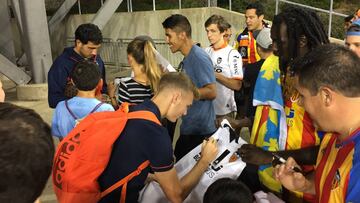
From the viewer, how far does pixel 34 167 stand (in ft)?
3.30

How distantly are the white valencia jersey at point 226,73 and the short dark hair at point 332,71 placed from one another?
10.0ft

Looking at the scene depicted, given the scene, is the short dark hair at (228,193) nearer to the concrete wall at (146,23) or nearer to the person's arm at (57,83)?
the person's arm at (57,83)

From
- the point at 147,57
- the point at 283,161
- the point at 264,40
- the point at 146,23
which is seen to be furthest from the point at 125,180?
the point at 146,23

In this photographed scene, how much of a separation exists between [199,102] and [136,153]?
5.13ft

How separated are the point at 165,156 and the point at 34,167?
3.64ft

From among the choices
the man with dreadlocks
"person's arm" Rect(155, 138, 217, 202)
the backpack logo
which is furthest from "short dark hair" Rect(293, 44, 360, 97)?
the backpack logo

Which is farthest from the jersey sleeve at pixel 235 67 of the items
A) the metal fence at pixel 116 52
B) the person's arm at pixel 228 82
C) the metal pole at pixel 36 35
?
the metal fence at pixel 116 52

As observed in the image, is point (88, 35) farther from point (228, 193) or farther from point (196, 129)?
point (228, 193)

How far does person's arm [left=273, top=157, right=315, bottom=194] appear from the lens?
190 cm

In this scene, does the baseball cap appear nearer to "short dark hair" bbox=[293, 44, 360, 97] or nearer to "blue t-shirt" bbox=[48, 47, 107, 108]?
"blue t-shirt" bbox=[48, 47, 107, 108]

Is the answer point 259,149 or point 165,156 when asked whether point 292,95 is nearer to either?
point 259,149

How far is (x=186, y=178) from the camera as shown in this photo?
2.35 meters

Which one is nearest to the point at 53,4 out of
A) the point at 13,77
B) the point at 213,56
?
the point at 13,77

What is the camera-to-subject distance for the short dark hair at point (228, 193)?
2.13m
